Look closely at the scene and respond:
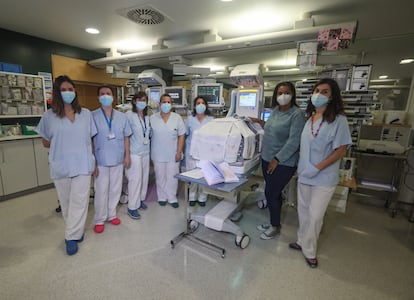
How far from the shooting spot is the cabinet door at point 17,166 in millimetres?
3127

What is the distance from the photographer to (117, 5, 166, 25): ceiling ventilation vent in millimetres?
2551

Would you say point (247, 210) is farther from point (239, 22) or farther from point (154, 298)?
point (239, 22)

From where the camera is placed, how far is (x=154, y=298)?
158 centimetres

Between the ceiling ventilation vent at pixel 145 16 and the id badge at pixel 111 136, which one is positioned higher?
the ceiling ventilation vent at pixel 145 16

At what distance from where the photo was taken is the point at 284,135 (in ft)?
6.86

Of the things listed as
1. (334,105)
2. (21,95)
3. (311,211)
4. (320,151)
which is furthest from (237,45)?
(21,95)

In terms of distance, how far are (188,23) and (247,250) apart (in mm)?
3019

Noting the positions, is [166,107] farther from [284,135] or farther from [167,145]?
[284,135]

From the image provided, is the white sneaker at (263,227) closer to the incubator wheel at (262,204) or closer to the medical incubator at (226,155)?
the medical incubator at (226,155)

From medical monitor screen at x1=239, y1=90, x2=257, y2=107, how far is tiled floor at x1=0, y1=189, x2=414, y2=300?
1528 mm

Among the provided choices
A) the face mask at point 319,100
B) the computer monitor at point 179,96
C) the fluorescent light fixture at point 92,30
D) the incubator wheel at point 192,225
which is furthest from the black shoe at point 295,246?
the fluorescent light fixture at point 92,30

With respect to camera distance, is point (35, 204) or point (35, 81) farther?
point (35, 81)

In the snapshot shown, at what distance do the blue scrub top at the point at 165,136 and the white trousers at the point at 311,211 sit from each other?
1.64m

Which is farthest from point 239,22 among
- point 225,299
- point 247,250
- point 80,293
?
point 80,293
